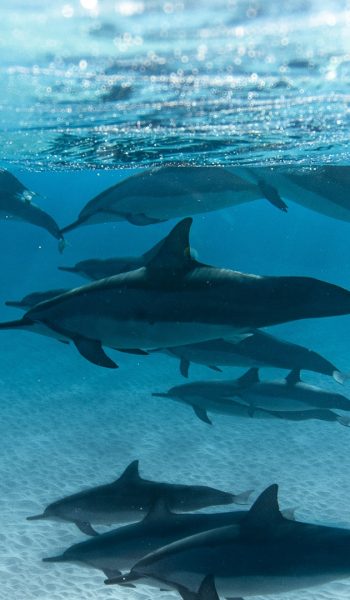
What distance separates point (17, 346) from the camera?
23.7 meters

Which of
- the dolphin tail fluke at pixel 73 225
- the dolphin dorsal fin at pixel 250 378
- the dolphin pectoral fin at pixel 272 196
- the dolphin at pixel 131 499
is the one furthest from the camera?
the dolphin pectoral fin at pixel 272 196

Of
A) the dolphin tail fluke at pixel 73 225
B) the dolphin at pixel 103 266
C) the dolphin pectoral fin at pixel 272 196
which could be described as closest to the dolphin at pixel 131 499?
the dolphin at pixel 103 266

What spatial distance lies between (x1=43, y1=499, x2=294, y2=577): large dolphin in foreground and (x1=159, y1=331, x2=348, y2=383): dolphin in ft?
15.7

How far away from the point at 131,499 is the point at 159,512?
Answer: 573 millimetres

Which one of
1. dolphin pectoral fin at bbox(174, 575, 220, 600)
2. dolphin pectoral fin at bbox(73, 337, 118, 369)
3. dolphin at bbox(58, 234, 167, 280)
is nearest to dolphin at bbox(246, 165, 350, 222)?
dolphin at bbox(58, 234, 167, 280)

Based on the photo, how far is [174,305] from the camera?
4887 mm

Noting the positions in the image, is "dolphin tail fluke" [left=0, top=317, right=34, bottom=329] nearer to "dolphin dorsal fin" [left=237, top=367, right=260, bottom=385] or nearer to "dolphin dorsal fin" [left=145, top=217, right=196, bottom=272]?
"dolphin dorsal fin" [left=145, top=217, right=196, bottom=272]

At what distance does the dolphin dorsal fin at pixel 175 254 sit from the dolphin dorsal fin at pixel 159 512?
2409 mm

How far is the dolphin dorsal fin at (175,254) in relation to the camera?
5012 mm

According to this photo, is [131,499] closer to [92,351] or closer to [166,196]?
[92,351]

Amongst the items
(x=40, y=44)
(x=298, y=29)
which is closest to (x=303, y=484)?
(x=298, y=29)

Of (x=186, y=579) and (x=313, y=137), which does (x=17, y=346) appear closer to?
(x=313, y=137)

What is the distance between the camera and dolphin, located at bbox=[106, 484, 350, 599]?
4.94 metres

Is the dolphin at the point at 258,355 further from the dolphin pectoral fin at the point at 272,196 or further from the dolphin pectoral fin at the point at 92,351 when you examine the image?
the dolphin pectoral fin at the point at 92,351
